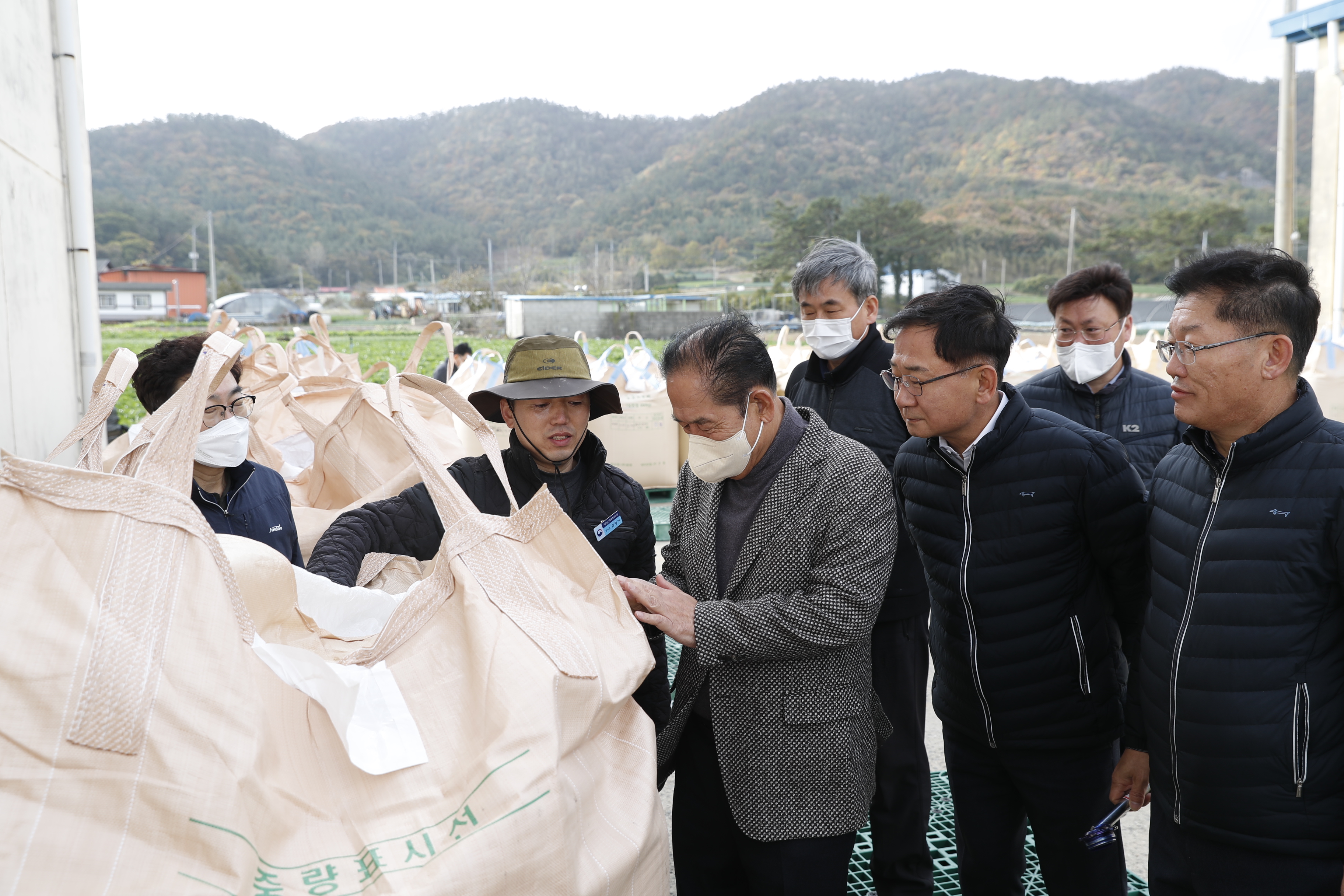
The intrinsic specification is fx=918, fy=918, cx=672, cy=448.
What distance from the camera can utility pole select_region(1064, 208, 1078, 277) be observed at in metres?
46.7

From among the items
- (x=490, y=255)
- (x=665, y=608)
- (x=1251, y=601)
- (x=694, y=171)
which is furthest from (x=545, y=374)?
(x=694, y=171)

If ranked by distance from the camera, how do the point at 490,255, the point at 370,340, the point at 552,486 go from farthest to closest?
the point at 490,255 → the point at 370,340 → the point at 552,486

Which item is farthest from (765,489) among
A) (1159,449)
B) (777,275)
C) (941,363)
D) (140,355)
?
(777,275)

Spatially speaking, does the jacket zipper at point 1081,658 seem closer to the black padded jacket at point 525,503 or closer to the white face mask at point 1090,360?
the black padded jacket at point 525,503

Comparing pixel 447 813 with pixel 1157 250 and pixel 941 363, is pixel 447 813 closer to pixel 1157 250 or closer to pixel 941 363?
pixel 941 363

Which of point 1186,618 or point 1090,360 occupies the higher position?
point 1090,360

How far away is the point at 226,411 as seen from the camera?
93.5 inches

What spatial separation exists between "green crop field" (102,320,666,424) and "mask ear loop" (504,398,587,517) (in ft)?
31.4

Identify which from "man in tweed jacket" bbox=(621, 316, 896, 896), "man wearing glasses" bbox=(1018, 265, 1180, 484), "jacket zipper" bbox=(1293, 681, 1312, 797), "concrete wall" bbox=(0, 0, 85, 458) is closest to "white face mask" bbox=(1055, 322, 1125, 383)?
"man wearing glasses" bbox=(1018, 265, 1180, 484)

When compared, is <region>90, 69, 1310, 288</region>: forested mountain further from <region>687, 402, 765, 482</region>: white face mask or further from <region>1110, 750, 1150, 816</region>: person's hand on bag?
<region>687, 402, 765, 482</region>: white face mask

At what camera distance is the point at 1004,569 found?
1.99 m

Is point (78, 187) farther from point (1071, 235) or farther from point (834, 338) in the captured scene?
point (1071, 235)

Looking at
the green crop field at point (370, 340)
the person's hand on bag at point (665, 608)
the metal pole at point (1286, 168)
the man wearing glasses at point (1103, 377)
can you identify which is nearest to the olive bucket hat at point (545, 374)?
the person's hand on bag at point (665, 608)

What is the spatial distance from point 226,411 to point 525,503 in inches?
35.2
